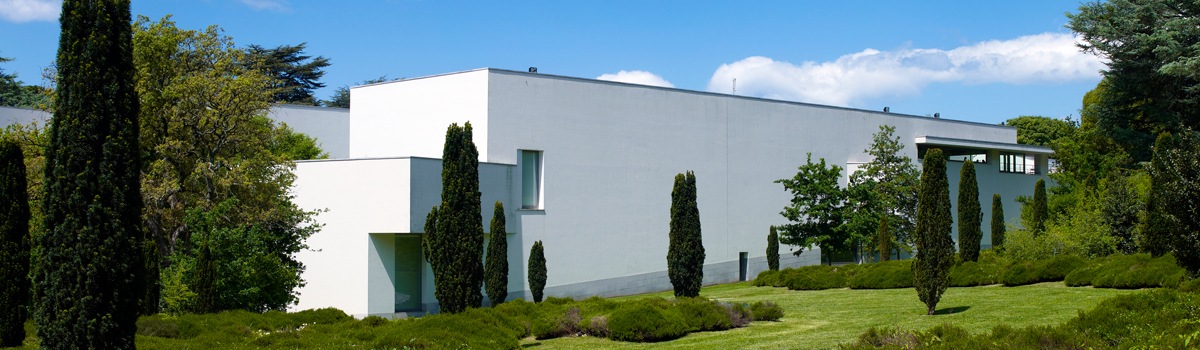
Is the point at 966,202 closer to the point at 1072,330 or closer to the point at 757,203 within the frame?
the point at 757,203

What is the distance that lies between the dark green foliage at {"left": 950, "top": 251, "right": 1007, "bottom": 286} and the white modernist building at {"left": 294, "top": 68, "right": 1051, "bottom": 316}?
381 inches

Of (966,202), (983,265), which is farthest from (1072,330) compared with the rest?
(966,202)

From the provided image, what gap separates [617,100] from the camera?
96.6 ft

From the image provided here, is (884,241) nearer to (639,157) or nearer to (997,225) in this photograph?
(997,225)

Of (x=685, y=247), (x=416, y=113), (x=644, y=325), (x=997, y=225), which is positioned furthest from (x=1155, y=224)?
(x=416, y=113)

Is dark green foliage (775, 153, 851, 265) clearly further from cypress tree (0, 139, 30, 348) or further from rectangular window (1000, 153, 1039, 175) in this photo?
cypress tree (0, 139, 30, 348)

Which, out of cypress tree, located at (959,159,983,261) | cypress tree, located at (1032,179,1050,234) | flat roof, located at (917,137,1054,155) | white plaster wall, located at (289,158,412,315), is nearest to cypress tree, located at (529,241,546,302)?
white plaster wall, located at (289,158,412,315)

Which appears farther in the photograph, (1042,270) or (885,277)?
(885,277)

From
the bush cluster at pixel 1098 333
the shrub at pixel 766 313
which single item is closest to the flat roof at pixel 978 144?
the shrub at pixel 766 313

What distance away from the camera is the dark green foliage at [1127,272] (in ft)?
63.1

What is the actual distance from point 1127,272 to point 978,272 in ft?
15.6

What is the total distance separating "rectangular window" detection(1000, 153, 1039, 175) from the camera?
4244 cm

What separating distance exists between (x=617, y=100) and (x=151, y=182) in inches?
603

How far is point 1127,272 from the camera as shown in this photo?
20.0 metres
